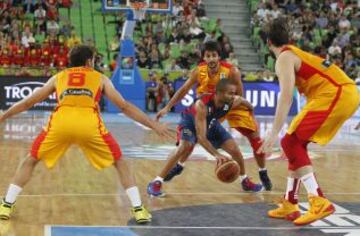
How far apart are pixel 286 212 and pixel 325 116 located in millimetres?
1048

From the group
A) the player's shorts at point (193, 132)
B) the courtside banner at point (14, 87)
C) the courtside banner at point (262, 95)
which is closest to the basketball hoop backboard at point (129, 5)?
the courtside banner at point (262, 95)

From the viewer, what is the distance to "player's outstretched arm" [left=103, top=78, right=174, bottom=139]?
6359 mm

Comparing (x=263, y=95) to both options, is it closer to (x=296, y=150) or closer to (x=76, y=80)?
(x=296, y=150)

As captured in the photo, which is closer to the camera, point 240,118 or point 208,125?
point 208,125

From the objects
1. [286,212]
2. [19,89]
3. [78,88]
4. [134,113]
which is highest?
[78,88]

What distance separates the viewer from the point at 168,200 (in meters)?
7.89

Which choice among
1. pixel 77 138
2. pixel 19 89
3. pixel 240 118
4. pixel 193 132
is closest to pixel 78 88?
pixel 77 138

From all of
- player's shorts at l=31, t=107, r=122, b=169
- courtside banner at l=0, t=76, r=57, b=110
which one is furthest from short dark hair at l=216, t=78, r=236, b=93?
courtside banner at l=0, t=76, r=57, b=110

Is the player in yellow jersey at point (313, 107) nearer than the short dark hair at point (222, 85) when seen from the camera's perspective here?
Yes

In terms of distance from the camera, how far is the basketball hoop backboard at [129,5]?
805 inches

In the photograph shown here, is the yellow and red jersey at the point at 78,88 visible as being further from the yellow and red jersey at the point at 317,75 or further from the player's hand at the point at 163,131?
the yellow and red jersey at the point at 317,75

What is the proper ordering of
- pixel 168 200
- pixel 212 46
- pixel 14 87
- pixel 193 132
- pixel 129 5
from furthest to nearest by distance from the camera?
pixel 14 87 → pixel 129 5 → pixel 193 132 → pixel 212 46 → pixel 168 200

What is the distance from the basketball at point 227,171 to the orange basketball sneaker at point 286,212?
0.58 m

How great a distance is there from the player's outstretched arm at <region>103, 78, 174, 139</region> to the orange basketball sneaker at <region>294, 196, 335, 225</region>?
4.82 feet
